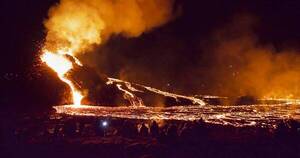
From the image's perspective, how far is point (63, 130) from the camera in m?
31.6

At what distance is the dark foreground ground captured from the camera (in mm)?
26000

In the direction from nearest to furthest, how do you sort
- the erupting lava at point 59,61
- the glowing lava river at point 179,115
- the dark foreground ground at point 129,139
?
the dark foreground ground at point 129,139 < the glowing lava river at point 179,115 < the erupting lava at point 59,61

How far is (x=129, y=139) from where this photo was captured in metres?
30.8

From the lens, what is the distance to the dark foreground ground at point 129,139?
26000mm

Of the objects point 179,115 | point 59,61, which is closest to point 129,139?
point 179,115

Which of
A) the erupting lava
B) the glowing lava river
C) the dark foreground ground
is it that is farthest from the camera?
the erupting lava

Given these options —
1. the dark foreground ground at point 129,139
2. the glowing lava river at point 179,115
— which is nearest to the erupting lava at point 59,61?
the glowing lava river at point 179,115

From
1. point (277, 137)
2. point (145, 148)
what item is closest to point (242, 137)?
point (277, 137)

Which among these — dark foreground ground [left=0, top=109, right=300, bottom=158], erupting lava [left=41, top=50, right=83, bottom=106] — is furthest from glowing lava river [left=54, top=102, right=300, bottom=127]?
erupting lava [left=41, top=50, right=83, bottom=106]

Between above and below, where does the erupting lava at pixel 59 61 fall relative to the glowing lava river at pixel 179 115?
above

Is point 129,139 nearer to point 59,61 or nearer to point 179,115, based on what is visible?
point 179,115

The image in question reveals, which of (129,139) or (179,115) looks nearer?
(129,139)

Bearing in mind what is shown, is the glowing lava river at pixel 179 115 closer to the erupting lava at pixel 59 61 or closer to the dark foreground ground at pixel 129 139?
the dark foreground ground at pixel 129 139

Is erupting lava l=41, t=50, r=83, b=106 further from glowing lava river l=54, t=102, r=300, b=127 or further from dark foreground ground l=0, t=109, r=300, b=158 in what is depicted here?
dark foreground ground l=0, t=109, r=300, b=158
